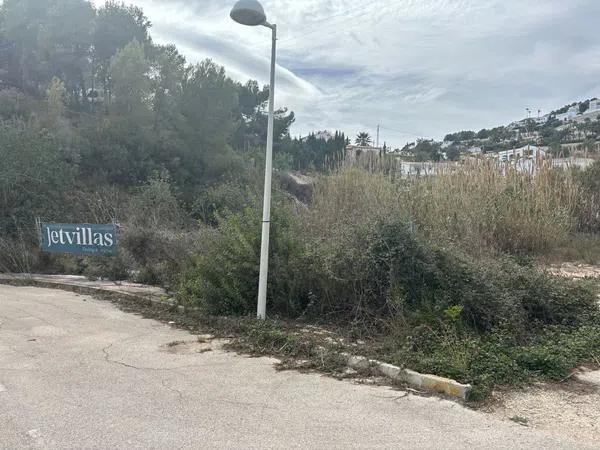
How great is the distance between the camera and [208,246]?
8.06 m

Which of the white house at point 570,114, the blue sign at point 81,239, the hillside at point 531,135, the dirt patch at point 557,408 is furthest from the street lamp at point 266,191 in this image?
the white house at point 570,114

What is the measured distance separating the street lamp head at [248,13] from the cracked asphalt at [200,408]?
3988 millimetres

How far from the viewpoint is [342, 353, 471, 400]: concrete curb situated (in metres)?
4.41

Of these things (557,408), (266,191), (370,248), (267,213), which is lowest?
(557,408)

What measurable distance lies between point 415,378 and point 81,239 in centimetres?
885

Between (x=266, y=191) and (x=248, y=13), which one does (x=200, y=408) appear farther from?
(x=248, y=13)

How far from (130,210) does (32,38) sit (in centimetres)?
2603

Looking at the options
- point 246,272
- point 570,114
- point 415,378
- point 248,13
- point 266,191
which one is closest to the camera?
point 415,378

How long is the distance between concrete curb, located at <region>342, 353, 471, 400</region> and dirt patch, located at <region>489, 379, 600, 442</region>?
13.1 inches

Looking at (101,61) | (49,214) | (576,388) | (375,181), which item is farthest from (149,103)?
(576,388)

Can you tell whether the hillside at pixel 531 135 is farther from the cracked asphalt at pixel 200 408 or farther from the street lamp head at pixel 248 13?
the cracked asphalt at pixel 200 408

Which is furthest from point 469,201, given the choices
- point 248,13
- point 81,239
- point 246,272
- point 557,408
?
point 81,239

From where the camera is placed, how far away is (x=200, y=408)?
4.20m

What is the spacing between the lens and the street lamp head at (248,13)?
231 inches
